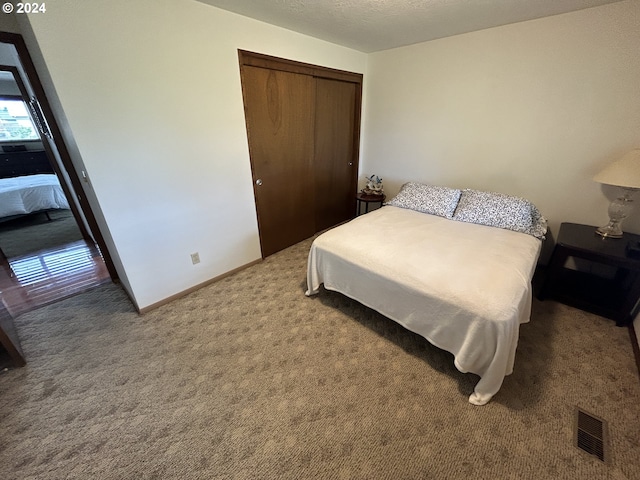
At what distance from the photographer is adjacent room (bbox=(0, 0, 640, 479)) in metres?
1.26

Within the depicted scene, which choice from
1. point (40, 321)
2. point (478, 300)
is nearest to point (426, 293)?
point (478, 300)

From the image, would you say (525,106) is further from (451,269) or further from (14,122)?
(14,122)

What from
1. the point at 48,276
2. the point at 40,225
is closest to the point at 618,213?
the point at 48,276

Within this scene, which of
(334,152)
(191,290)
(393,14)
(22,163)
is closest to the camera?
(393,14)

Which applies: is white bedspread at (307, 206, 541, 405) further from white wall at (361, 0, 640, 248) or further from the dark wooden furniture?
white wall at (361, 0, 640, 248)

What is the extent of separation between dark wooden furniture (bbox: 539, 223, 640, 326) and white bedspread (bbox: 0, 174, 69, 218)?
21.7 ft

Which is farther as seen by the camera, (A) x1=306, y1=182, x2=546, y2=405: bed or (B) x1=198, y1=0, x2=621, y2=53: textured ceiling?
(B) x1=198, y1=0, x2=621, y2=53: textured ceiling

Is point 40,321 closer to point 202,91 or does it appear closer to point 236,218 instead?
point 236,218

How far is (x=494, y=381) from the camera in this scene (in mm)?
1339

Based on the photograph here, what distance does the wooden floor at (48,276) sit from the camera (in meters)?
2.30

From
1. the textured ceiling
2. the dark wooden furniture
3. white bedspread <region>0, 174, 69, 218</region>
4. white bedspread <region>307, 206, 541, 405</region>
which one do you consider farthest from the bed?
white bedspread <region>0, 174, 69, 218</region>

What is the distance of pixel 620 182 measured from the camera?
1.71 metres

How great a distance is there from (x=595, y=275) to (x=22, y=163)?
9214 mm

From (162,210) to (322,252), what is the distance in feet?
4.19
